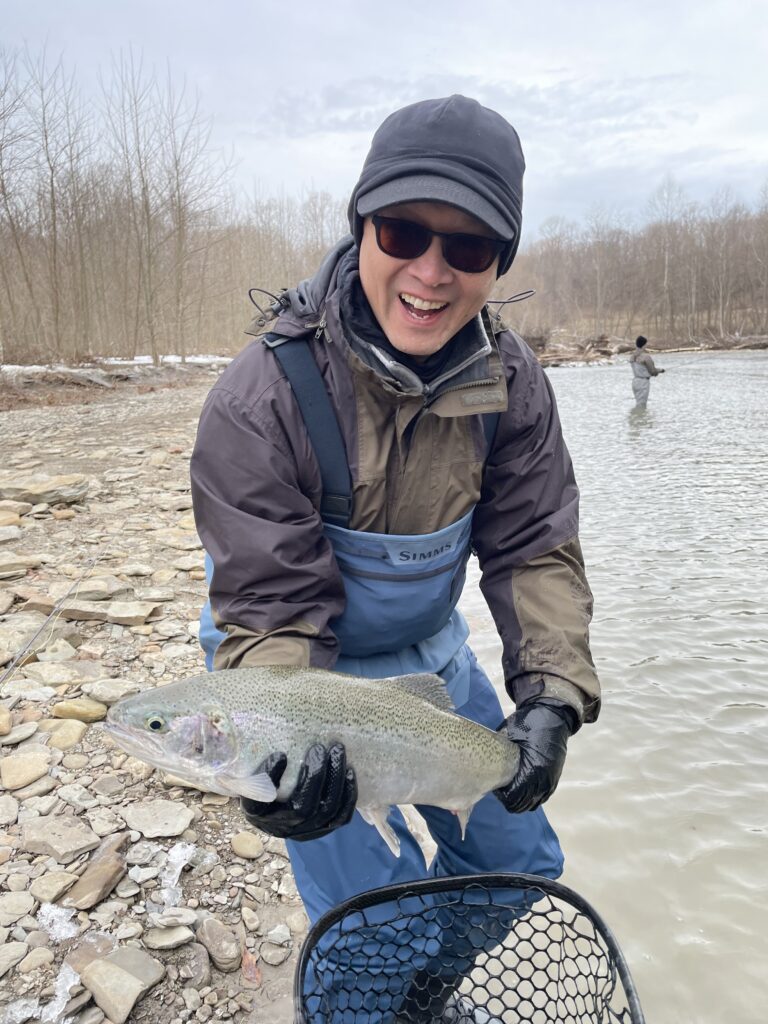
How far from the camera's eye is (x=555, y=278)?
76.8 metres

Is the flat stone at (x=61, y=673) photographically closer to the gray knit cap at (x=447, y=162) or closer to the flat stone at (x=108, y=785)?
the flat stone at (x=108, y=785)

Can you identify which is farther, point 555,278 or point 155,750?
point 555,278

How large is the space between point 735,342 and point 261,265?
32.3 metres

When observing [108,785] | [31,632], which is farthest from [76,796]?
[31,632]

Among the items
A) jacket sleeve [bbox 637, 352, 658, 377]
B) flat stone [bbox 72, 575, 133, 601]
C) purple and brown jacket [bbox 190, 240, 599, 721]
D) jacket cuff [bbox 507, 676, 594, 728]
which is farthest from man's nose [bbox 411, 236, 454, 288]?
jacket sleeve [bbox 637, 352, 658, 377]

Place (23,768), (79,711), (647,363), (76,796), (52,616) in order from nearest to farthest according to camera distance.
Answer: (76,796) → (23,768) → (79,711) → (52,616) → (647,363)

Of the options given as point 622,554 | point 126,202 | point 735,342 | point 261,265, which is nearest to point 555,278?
point 735,342

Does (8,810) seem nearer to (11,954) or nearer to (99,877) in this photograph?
(99,877)

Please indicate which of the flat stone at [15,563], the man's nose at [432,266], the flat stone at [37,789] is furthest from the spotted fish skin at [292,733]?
the flat stone at [15,563]

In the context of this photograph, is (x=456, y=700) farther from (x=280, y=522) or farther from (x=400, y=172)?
(x=400, y=172)

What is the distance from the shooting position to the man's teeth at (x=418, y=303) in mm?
2070

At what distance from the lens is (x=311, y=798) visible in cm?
165

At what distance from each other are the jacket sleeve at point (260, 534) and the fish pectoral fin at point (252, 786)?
297 millimetres

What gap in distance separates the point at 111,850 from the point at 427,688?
1.35 m
